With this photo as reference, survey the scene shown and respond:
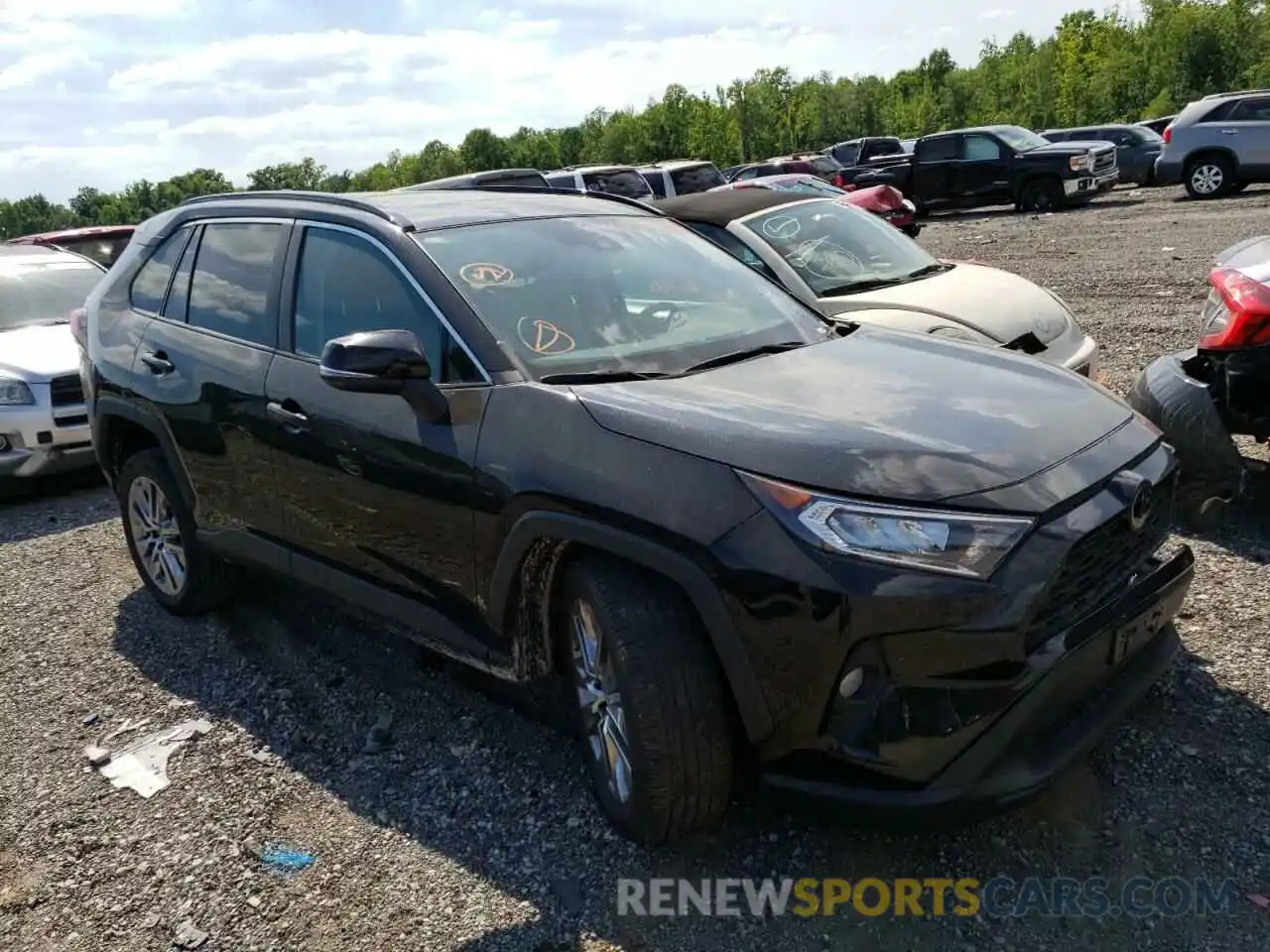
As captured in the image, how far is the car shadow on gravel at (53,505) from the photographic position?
680 cm

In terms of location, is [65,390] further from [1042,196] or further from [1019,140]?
[1019,140]

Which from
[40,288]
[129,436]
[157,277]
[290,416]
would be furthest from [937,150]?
[290,416]

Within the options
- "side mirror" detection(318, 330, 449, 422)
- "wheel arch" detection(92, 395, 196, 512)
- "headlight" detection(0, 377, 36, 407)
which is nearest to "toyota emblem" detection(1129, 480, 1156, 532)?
"side mirror" detection(318, 330, 449, 422)

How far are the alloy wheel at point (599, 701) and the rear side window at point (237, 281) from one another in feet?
5.71

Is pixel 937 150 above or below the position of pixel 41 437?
above

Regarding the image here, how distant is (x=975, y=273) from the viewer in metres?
6.99

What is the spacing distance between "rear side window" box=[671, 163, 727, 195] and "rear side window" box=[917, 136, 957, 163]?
189 inches

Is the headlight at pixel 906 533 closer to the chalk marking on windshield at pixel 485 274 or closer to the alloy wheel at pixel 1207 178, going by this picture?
the chalk marking on windshield at pixel 485 274

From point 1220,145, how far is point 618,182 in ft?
35.3

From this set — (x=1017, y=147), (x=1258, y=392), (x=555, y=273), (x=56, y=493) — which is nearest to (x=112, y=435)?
(x=555, y=273)

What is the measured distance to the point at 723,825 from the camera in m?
3.10

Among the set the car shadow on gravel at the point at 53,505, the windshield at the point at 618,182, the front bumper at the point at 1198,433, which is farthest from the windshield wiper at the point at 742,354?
the windshield at the point at 618,182

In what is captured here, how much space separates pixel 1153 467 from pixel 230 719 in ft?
10.7

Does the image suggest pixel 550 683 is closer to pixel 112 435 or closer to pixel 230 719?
pixel 230 719
